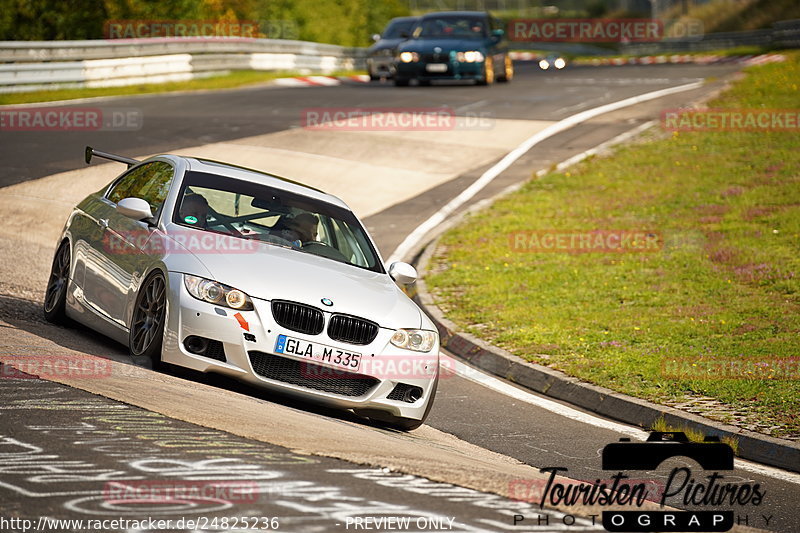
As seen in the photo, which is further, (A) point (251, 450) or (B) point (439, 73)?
(B) point (439, 73)

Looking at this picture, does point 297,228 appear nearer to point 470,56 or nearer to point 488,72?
point 470,56

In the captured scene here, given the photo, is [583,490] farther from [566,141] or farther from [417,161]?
[566,141]

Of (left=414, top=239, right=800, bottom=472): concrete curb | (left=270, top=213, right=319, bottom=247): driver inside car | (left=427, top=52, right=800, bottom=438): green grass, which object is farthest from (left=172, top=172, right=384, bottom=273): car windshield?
(left=427, top=52, right=800, bottom=438): green grass

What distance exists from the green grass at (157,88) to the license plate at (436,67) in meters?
5.19

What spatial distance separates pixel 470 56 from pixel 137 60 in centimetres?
892

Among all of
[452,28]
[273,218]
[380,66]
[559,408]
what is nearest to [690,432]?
[559,408]

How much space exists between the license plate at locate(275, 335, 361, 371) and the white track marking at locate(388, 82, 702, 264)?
715cm

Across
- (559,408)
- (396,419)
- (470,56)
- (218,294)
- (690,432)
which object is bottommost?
(559,408)

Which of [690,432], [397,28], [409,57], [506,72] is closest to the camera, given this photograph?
[690,432]

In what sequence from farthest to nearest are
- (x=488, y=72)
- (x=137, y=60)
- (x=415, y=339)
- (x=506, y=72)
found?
(x=506, y=72) → (x=488, y=72) → (x=137, y=60) → (x=415, y=339)

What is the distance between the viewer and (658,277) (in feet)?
46.0

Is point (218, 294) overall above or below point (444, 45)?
below

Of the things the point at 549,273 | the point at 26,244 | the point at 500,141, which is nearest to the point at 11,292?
the point at 26,244

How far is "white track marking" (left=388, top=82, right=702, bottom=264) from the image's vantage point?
16.4 metres
